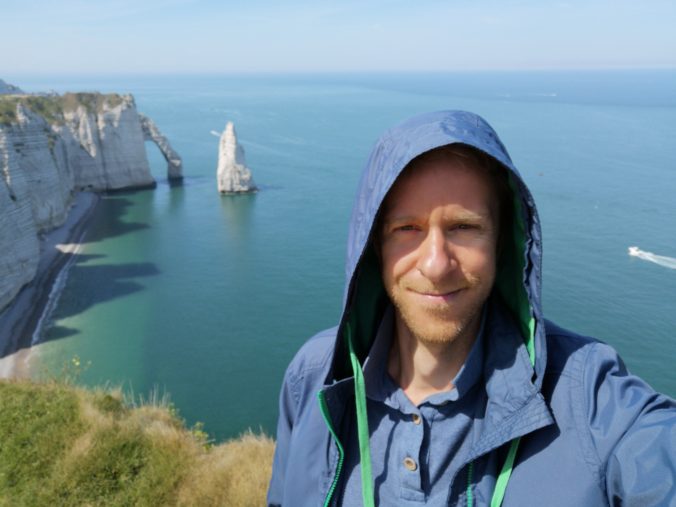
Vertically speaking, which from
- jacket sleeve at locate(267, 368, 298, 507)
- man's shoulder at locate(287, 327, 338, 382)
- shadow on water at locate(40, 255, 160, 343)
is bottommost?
shadow on water at locate(40, 255, 160, 343)

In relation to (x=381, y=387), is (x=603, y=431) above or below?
above

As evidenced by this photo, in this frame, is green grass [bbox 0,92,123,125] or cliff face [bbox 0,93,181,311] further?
green grass [bbox 0,92,123,125]

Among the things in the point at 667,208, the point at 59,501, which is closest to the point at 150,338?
the point at 59,501

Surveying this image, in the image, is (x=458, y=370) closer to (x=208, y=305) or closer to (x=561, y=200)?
(x=208, y=305)

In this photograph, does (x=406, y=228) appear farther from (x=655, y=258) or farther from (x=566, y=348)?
(x=655, y=258)

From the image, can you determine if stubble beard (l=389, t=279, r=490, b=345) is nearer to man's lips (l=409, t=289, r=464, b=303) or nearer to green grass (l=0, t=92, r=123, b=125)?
man's lips (l=409, t=289, r=464, b=303)

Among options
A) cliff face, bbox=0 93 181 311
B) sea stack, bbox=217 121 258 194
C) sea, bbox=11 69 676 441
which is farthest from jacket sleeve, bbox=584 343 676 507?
sea stack, bbox=217 121 258 194
